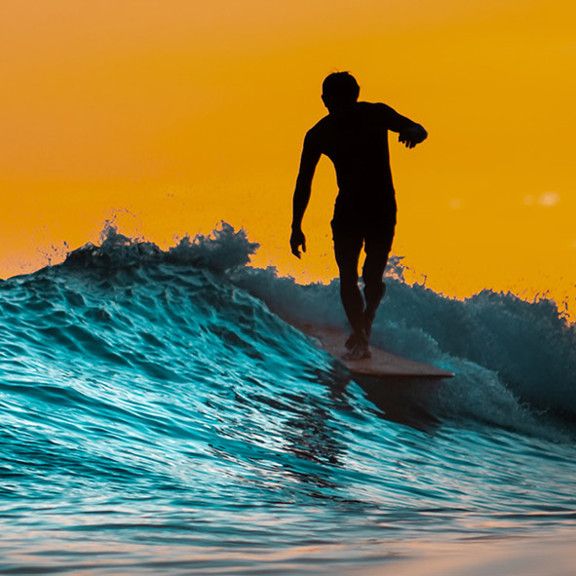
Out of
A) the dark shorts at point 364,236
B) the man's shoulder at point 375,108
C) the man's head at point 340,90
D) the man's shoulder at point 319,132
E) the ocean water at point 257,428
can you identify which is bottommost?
the ocean water at point 257,428

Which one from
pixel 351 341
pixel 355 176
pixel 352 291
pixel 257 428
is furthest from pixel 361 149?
pixel 257 428

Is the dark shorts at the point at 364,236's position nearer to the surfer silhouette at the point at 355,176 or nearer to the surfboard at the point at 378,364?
the surfer silhouette at the point at 355,176

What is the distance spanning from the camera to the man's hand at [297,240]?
7469mm

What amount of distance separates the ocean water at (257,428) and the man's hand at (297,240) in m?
1.03

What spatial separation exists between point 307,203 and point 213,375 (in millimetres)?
1733

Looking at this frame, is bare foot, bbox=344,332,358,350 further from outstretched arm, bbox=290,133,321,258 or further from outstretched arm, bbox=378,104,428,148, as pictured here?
outstretched arm, bbox=378,104,428,148

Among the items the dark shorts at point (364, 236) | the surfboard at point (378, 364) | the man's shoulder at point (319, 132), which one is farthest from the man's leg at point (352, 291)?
the man's shoulder at point (319, 132)

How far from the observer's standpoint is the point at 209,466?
14.4 feet

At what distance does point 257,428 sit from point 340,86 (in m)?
3.11

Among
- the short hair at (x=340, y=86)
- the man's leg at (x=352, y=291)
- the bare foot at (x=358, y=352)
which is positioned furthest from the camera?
the bare foot at (x=358, y=352)

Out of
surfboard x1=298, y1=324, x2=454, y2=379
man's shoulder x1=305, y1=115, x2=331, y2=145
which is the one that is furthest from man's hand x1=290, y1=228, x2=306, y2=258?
surfboard x1=298, y1=324, x2=454, y2=379

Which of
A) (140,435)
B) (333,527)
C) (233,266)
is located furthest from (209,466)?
(233,266)

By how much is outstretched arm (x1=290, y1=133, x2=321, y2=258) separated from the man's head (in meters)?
0.37

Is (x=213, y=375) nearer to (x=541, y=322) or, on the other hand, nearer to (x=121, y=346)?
(x=121, y=346)
